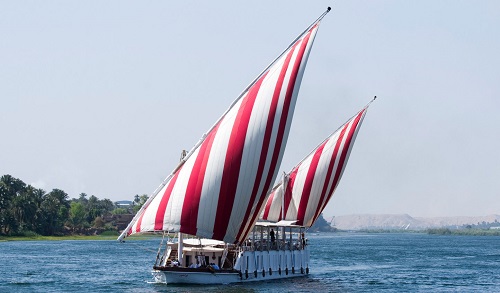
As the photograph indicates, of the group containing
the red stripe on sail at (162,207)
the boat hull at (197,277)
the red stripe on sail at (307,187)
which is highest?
the red stripe on sail at (307,187)

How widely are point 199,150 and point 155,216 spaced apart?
15.2ft

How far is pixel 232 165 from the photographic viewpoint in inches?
2133

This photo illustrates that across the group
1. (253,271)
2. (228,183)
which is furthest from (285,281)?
(228,183)

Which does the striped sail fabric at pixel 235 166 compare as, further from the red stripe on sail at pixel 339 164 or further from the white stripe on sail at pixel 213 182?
the red stripe on sail at pixel 339 164

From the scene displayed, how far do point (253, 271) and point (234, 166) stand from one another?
9.74 m

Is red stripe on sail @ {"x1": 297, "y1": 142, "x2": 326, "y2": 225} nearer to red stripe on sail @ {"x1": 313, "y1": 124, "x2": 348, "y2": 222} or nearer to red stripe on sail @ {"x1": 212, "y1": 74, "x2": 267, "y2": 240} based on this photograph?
red stripe on sail @ {"x1": 313, "y1": 124, "x2": 348, "y2": 222}

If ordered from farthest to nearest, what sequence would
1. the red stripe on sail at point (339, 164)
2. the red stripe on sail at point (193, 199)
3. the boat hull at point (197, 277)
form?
the red stripe on sail at point (339, 164)
the boat hull at point (197, 277)
the red stripe on sail at point (193, 199)

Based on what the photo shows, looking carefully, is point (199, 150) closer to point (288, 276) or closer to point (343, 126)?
point (288, 276)

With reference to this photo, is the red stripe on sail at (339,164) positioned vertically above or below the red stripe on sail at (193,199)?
above

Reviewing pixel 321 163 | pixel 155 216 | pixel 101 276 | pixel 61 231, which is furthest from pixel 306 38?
pixel 61 231

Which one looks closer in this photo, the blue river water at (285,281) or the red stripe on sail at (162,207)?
the red stripe on sail at (162,207)

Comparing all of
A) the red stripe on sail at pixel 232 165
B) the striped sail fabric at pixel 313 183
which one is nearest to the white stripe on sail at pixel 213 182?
the red stripe on sail at pixel 232 165

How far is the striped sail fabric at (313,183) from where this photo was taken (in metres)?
71.0

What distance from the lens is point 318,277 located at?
7169 centimetres
